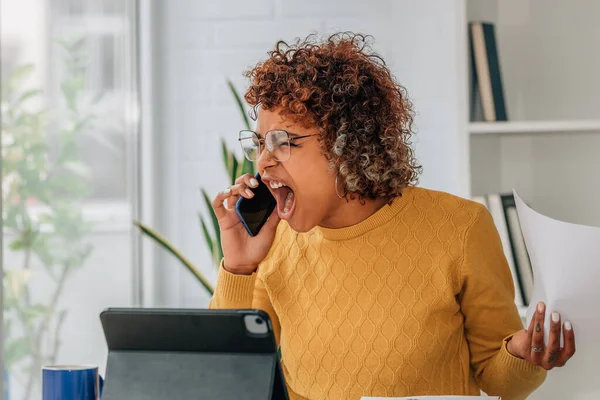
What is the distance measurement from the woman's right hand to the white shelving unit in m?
0.94

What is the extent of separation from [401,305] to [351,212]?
200 millimetres

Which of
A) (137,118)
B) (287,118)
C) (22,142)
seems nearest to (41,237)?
(22,142)

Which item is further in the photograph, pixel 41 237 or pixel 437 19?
pixel 437 19

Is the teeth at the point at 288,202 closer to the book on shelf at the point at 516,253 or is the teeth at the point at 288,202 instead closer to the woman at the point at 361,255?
the woman at the point at 361,255

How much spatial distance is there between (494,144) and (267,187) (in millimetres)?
1054

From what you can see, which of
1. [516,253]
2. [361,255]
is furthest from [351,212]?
[516,253]

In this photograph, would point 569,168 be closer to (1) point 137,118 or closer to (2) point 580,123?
(2) point 580,123

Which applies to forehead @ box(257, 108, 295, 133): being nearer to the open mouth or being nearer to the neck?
the open mouth

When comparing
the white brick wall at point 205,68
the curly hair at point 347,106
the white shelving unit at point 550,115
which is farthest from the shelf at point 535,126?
the curly hair at point 347,106

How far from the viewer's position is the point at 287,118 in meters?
1.46

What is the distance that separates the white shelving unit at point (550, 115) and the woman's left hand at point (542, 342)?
1065 mm

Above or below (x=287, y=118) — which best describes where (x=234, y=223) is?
below

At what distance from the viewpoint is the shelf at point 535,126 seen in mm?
2148

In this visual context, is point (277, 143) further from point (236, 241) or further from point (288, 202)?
point (236, 241)
